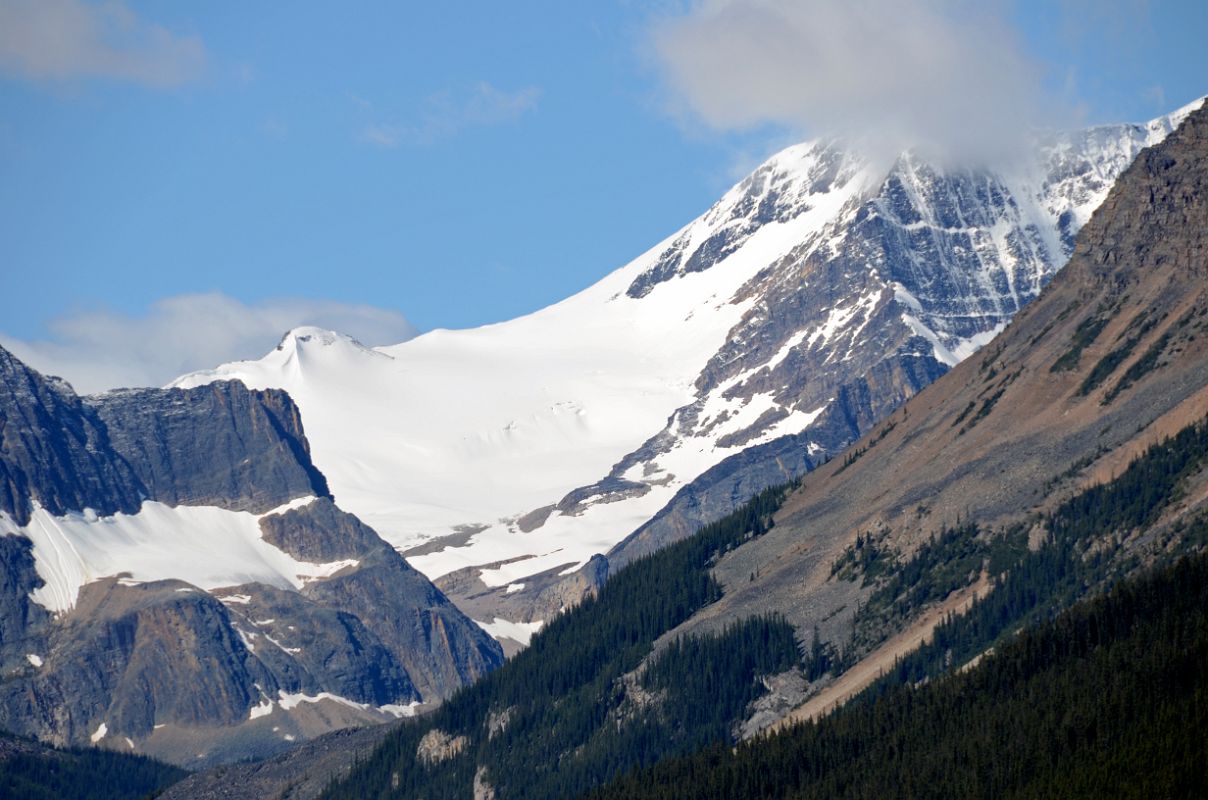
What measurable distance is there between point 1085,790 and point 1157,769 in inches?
222

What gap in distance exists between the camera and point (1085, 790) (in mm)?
198625

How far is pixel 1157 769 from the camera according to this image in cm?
19588
